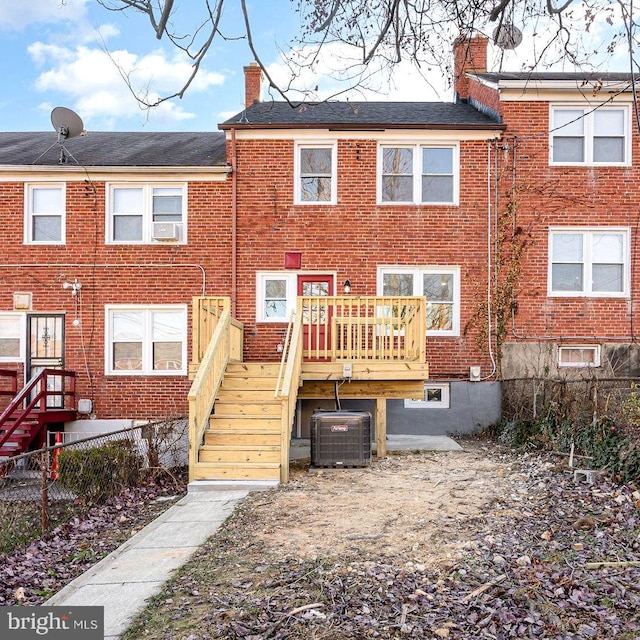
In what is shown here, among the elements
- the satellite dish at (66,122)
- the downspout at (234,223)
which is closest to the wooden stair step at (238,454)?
the downspout at (234,223)

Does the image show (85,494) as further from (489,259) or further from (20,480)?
(489,259)

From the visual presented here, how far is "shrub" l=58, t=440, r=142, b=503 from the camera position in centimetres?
936

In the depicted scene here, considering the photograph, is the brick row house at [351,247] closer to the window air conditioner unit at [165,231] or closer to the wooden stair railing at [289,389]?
the window air conditioner unit at [165,231]

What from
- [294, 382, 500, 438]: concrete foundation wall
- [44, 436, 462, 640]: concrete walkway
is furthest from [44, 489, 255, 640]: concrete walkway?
[294, 382, 500, 438]: concrete foundation wall

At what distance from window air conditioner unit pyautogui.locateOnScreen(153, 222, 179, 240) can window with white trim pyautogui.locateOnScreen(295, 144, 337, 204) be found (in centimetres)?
268

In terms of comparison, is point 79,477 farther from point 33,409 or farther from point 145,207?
point 145,207

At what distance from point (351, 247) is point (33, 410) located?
735 cm

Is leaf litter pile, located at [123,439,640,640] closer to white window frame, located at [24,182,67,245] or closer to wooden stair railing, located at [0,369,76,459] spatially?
wooden stair railing, located at [0,369,76,459]

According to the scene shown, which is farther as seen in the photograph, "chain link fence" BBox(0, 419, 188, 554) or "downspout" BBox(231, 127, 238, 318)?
"downspout" BBox(231, 127, 238, 318)

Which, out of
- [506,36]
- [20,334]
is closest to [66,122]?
[20,334]

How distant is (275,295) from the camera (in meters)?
14.6

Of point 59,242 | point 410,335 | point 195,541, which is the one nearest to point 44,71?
point 195,541

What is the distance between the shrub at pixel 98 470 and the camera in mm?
9359

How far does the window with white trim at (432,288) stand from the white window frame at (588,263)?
1.97 metres
